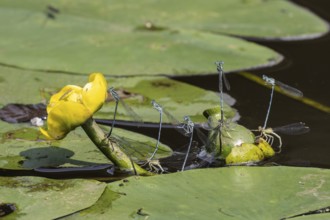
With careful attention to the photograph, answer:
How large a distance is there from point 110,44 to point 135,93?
0.59 metres

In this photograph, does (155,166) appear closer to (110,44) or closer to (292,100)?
(292,100)

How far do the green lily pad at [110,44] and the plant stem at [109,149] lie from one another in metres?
1.10

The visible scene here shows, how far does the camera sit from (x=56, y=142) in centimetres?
254

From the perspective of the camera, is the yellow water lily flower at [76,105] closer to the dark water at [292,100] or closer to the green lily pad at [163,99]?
the dark water at [292,100]

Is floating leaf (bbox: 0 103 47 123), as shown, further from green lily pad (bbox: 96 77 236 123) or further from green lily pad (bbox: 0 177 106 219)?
green lily pad (bbox: 0 177 106 219)

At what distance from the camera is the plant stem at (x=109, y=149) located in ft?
7.20

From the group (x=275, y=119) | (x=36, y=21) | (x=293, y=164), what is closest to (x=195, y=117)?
(x=275, y=119)

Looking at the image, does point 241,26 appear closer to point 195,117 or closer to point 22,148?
point 195,117

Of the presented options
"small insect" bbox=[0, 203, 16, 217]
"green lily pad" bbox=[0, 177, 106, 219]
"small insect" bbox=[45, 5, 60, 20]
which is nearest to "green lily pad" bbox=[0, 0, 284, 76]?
"small insect" bbox=[45, 5, 60, 20]

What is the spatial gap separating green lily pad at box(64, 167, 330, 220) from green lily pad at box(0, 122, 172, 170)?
0.30m

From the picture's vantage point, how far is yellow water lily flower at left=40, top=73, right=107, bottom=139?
6.78ft

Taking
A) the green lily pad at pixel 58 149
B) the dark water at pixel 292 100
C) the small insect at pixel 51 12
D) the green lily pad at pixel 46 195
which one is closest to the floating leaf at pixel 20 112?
the green lily pad at pixel 58 149

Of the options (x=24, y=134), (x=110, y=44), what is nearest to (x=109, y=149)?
(x=24, y=134)

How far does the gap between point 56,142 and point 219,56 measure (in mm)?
1291
